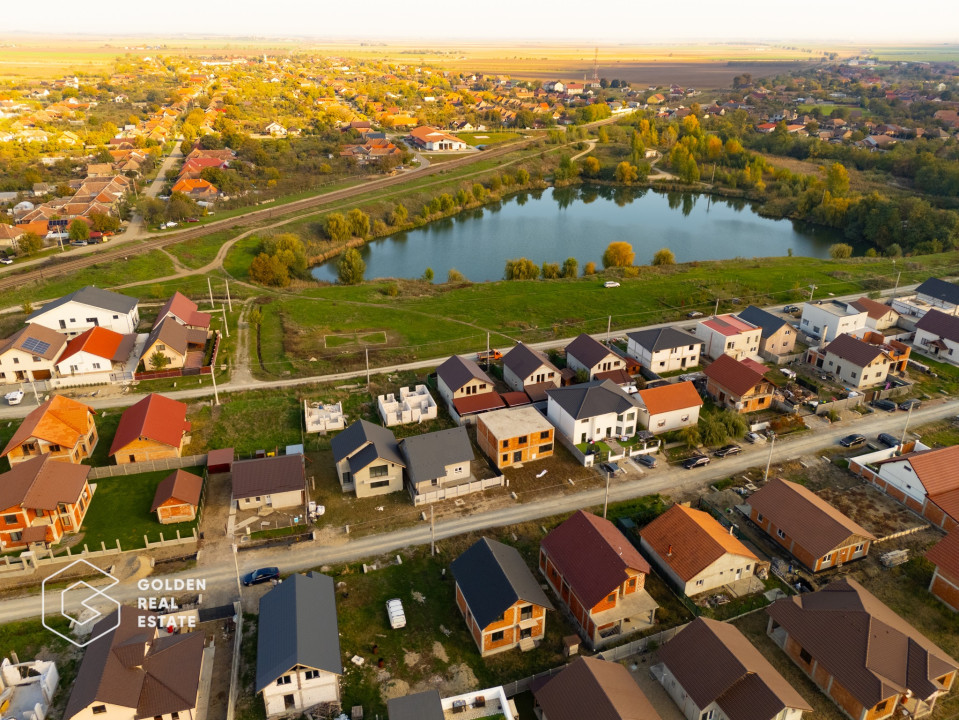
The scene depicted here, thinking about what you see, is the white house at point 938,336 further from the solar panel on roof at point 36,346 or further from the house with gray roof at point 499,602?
the solar panel on roof at point 36,346

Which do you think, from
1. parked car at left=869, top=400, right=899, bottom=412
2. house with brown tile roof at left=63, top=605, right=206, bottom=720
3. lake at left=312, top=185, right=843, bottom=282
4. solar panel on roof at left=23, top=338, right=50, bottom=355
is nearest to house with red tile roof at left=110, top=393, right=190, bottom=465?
solar panel on roof at left=23, top=338, right=50, bottom=355

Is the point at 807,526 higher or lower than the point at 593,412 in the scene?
lower

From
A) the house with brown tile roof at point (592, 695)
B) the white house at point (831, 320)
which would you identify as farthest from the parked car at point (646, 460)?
the white house at point (831, 320)

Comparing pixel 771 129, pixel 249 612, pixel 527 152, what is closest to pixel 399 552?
pixel 249 612

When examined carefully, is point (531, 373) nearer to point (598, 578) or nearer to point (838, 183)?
point (598, 578)

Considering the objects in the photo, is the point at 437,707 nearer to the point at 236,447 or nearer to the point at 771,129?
the point at 236,447

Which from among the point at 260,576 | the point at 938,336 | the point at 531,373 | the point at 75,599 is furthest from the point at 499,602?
the point at 938,336

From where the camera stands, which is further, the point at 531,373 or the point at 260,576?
the point at 531,373
